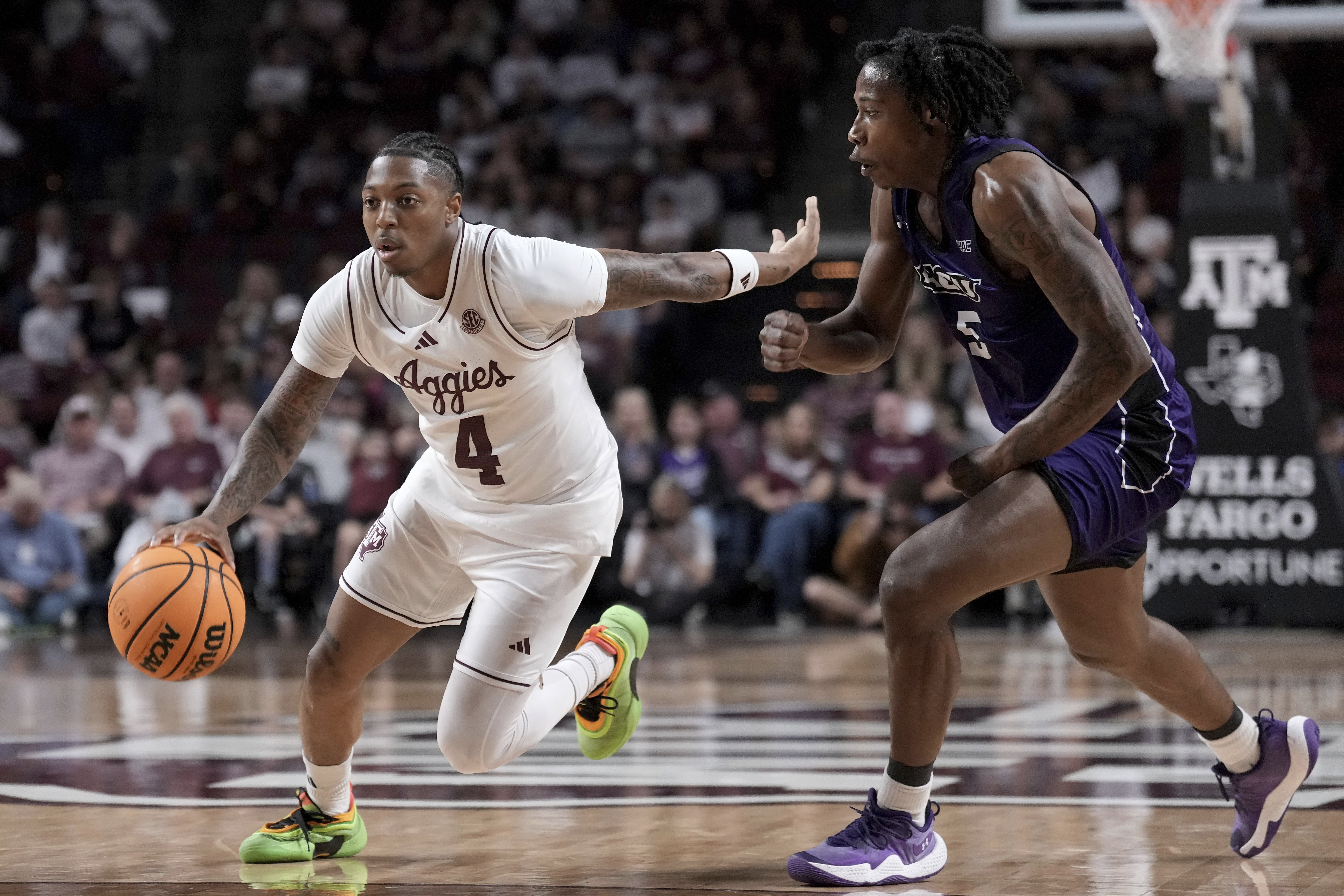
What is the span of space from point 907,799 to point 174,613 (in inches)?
71.5

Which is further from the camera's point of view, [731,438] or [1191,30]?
[731,438]

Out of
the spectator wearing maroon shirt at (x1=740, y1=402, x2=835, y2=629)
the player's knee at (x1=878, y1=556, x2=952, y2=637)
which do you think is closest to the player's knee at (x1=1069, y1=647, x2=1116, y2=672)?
the player's knee at (x1=878, y1=556, x2=952, y2=637)

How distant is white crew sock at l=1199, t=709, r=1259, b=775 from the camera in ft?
15.0

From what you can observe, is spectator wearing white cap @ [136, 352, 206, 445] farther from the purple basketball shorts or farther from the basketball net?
the purple basketball shorts

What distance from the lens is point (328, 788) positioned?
179 inches

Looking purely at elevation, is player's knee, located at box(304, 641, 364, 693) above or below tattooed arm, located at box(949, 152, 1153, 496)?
below

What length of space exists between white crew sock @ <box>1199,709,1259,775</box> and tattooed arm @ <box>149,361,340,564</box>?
2499 mm

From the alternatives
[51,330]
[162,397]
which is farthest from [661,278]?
[51,330]

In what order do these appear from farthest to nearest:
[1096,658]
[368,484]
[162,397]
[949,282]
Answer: [162,397]
[368,484]
[1096,658]
[949,282]

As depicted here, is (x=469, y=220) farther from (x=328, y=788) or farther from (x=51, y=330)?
(x=328, y=788)

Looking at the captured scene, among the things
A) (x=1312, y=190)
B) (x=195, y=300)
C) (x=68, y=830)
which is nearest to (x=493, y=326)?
(x=68, y=830)

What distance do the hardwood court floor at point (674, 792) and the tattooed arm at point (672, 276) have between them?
141 cm

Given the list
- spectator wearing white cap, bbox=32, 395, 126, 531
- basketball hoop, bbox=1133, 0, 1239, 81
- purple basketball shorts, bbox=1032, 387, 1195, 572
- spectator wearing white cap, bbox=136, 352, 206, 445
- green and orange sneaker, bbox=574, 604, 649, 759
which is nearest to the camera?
purple basketball shorts, bbox=1032, 387, 1195, 572

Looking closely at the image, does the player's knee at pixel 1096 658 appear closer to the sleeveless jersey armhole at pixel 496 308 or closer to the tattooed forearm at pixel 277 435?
the sleeveless jersey armhole at pixel 496 308
